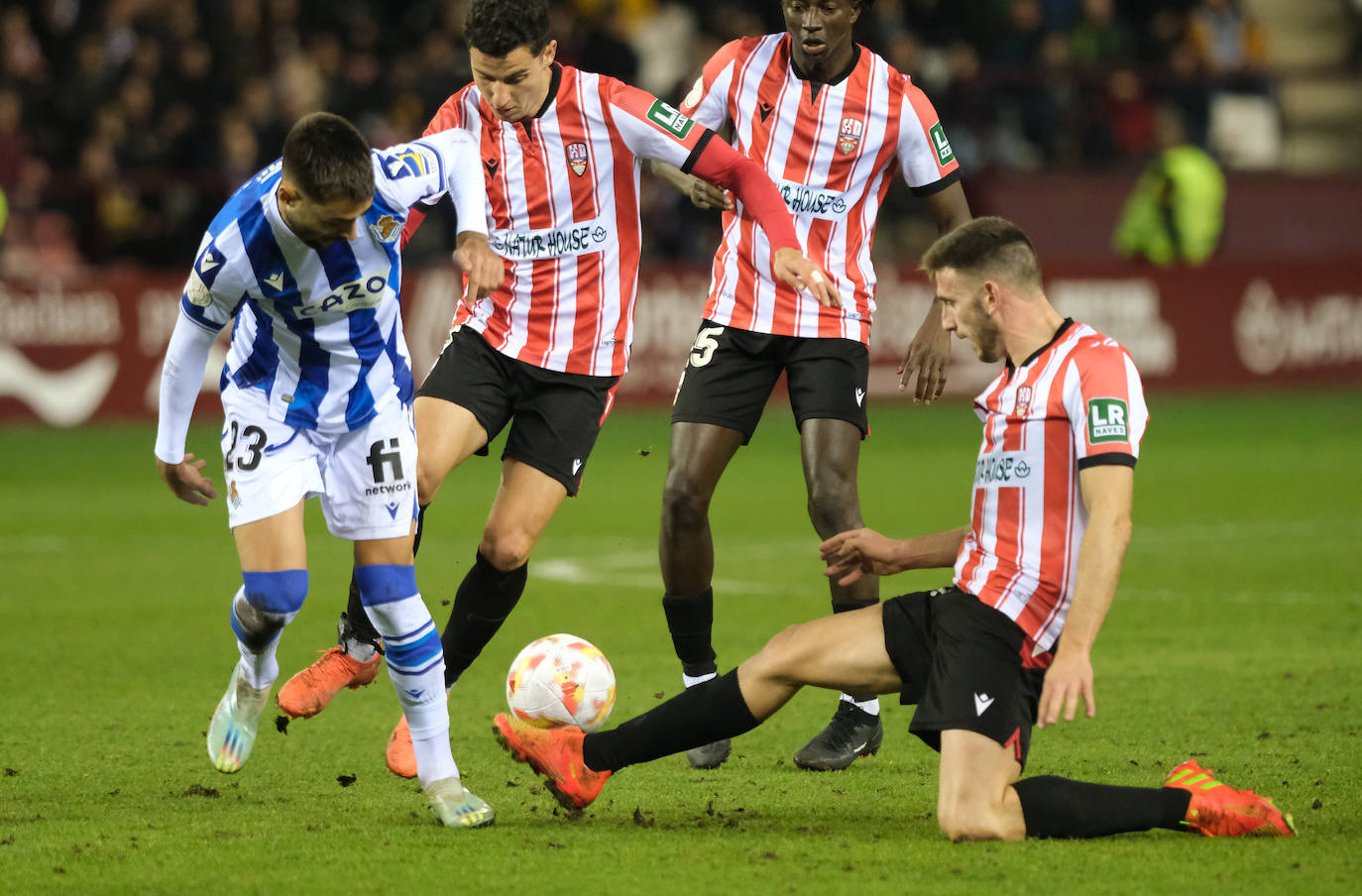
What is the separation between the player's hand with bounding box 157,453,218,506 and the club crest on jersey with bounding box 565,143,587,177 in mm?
1617

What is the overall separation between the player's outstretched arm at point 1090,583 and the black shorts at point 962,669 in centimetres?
20

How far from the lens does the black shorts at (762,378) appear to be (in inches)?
241

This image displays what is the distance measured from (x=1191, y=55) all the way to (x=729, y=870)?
17474mm

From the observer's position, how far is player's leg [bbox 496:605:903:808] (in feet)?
15.5

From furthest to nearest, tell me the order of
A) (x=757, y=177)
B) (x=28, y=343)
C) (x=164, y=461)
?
(x=28, y=343), (x=757, y=177), (x=164, y=461)

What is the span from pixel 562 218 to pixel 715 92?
782 mm

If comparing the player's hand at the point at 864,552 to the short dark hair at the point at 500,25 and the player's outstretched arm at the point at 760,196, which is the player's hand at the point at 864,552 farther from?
the short dark hair at the point at 500,25

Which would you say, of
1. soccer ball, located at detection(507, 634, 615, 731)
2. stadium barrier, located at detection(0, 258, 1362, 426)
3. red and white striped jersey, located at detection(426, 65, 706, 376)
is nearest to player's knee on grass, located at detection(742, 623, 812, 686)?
soccer ball, located at detection(507, 634, 615, 731)

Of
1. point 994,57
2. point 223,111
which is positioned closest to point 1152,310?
point 994,57

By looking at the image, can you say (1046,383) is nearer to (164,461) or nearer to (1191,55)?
(164,461)

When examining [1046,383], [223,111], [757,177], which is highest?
[223,111]

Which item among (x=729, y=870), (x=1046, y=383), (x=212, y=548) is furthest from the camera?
(x=212, y=548)

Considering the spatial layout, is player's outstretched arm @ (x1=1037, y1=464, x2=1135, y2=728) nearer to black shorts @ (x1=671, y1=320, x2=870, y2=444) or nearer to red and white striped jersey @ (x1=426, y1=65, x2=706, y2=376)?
black shorts @ (x1=671, y1=320, x2=870, y2=444)

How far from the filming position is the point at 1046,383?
461cm
